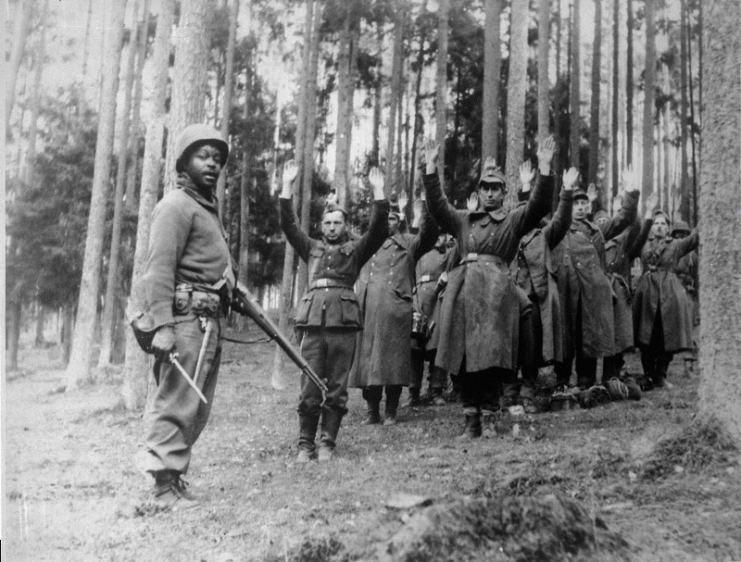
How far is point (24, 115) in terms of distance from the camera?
4.08 m

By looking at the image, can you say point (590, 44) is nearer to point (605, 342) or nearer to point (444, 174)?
point (605, 342)

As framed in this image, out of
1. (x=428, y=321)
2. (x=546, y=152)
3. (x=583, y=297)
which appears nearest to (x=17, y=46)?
(x=546, y=152)

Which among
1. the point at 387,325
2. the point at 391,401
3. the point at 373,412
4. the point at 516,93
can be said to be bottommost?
the point at 373,412

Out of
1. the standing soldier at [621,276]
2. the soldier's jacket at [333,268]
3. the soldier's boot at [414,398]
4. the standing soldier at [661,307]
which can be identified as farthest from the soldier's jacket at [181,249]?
the standing soldier at [661,307]

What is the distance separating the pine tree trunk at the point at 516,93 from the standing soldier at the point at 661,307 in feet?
5.68

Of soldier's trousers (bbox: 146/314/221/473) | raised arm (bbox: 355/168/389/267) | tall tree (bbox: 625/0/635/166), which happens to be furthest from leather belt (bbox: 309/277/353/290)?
tall tree (bbox: 625/0/635/166)

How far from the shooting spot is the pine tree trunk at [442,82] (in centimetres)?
475

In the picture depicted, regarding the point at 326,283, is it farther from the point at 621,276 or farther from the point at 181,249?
the point at 621,276

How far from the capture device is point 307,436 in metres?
4.27

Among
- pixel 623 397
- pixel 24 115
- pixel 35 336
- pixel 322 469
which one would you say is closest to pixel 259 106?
pixel 24 115

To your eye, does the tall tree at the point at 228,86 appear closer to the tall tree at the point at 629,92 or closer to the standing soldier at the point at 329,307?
the standing soldier at the point at 329,307

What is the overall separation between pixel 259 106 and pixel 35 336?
8.40ft

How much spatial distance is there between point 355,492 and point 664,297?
196 inches

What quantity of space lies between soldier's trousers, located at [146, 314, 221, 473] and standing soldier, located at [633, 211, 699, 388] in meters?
4.97
